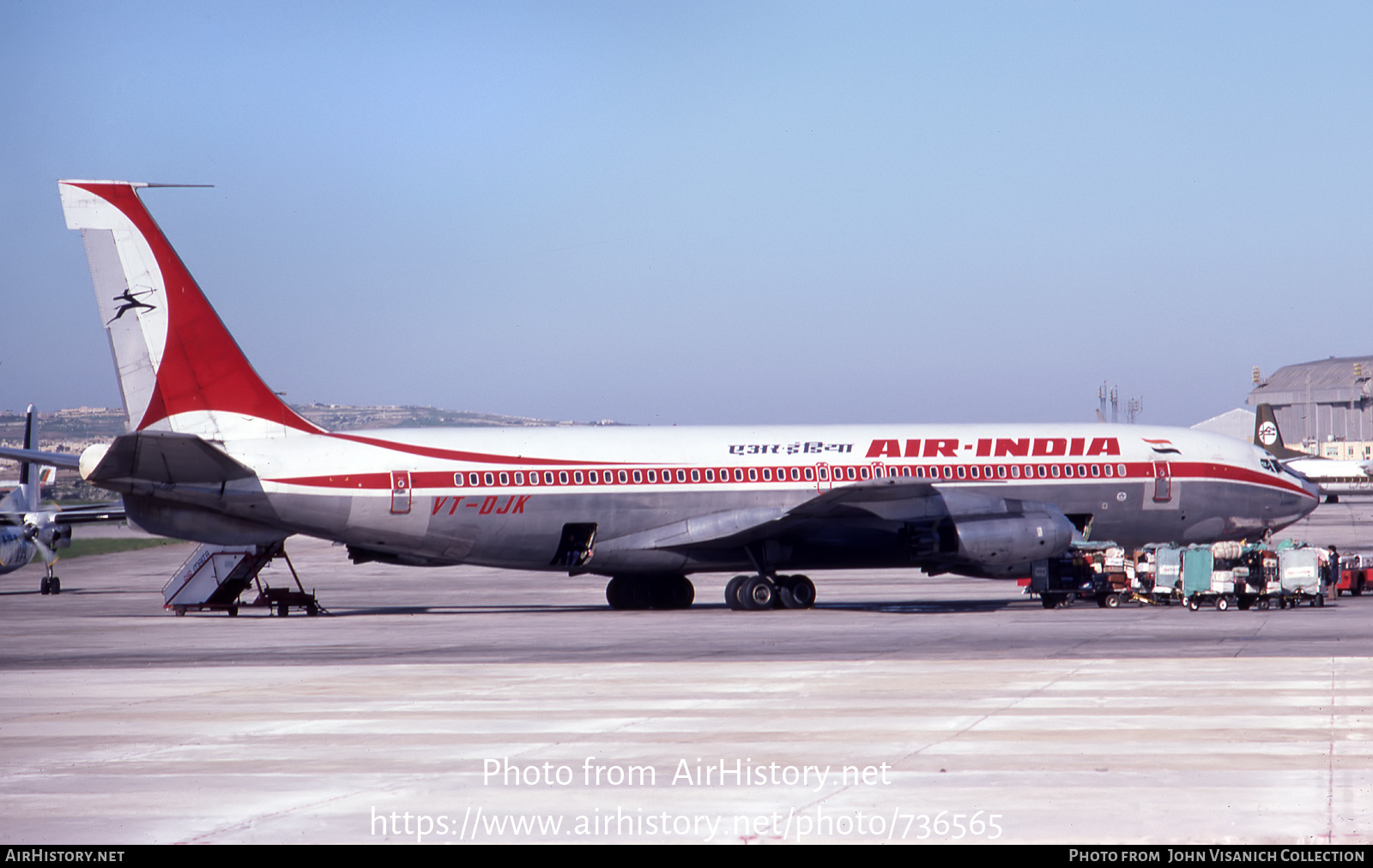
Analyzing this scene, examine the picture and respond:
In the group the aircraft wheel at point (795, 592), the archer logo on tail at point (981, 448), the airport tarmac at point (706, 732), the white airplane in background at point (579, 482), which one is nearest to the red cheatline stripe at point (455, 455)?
the white airplane in background at point (579, 482)

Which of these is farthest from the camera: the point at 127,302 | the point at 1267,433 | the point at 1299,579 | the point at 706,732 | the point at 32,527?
the point at 1267,433

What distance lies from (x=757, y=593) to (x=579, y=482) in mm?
5158

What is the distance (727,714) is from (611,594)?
21.2m

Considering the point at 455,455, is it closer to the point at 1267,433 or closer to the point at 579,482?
the point at 579,482

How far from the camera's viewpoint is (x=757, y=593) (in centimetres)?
3516

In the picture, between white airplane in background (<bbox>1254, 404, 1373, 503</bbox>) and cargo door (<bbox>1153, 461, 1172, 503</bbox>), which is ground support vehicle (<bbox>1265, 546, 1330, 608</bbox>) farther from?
white airplane in background (<bbox>1254, 404, 1373, 503</bbox>)

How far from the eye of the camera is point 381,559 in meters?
35.8

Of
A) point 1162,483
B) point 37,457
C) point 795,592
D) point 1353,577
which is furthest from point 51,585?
point 1353,577

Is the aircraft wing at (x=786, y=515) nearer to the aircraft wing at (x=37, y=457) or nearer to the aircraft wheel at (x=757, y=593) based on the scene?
the aircraft wheel at (x=757, y=593)

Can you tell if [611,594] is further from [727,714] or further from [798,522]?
[727,714]

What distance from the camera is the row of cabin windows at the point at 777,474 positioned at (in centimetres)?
3456

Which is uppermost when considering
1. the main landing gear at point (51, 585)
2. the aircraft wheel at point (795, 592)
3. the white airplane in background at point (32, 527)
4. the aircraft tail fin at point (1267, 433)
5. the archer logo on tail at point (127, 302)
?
the archer logo on tail at point (127, 302)

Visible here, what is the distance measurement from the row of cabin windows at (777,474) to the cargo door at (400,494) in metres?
1.16

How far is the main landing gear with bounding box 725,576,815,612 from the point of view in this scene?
115 feet
